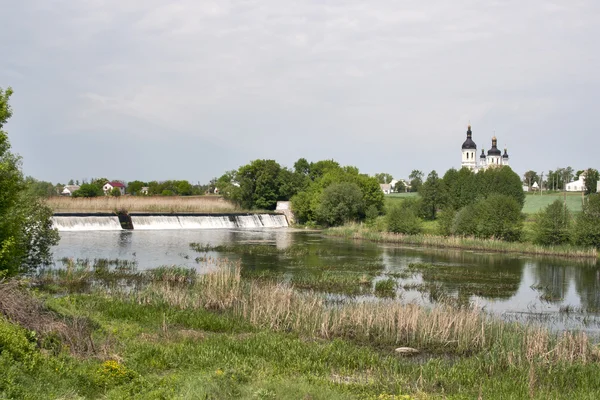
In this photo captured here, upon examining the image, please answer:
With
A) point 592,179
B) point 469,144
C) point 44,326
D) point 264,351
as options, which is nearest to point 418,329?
point 264,351

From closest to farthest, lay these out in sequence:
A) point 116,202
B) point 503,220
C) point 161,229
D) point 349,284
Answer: point 349,284
point 503,220
point 161,229
point 116,202

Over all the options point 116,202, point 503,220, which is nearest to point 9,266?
point 503,220

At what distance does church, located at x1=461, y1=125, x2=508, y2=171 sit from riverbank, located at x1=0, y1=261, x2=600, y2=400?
119 meters

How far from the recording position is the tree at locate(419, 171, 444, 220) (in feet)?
237

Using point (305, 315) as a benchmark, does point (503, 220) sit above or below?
above

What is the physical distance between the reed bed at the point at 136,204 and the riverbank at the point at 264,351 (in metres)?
46.1

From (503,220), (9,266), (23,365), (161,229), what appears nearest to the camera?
(23,365)

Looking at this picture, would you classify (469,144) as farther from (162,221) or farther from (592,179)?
(162,221)

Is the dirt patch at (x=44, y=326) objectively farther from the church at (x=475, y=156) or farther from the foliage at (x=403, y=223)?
the church at (x=475, y=156)

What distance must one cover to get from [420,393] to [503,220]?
39962mm

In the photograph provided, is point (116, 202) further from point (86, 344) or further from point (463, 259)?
point (86, 344)

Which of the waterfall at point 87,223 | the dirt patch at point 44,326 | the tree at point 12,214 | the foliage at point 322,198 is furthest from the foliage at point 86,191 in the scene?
the dirt patch at point 44,326

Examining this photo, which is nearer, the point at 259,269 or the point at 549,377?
the point at 549,377

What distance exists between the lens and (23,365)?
9477mm
